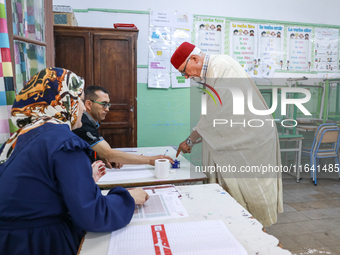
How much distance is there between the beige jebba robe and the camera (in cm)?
158

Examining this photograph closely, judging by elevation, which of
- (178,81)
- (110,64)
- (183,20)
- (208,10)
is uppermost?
(208,10)

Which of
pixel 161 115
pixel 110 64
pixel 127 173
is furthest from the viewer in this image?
pixel 161 115

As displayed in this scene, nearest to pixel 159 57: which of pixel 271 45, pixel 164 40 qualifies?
pixel 164 40

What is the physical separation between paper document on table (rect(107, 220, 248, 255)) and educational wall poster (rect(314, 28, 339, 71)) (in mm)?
4689

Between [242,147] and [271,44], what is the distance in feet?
11.4

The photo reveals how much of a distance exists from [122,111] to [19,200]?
266cm

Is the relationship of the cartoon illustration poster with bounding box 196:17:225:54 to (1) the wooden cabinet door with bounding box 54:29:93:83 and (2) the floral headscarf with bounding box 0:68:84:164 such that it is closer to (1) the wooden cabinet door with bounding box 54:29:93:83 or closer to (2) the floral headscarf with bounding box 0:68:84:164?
(1) the wooden cabinet door with bounding box 54:29:93:83

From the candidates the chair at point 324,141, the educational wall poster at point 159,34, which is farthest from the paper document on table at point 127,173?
the chair at point 324,141

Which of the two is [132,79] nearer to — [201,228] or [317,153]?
[201,228]

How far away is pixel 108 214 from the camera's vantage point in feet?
2.89

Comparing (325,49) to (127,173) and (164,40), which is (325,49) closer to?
(164,40)

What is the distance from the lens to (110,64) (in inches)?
132

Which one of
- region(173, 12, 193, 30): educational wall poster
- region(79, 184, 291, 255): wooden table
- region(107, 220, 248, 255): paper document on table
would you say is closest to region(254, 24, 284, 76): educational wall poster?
region(173, 12, 193, 30): educational wall poster

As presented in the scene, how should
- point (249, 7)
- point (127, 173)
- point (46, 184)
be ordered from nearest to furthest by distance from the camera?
1. point (46, 184)
2. point (127, 173)
3. point (249, 7)
